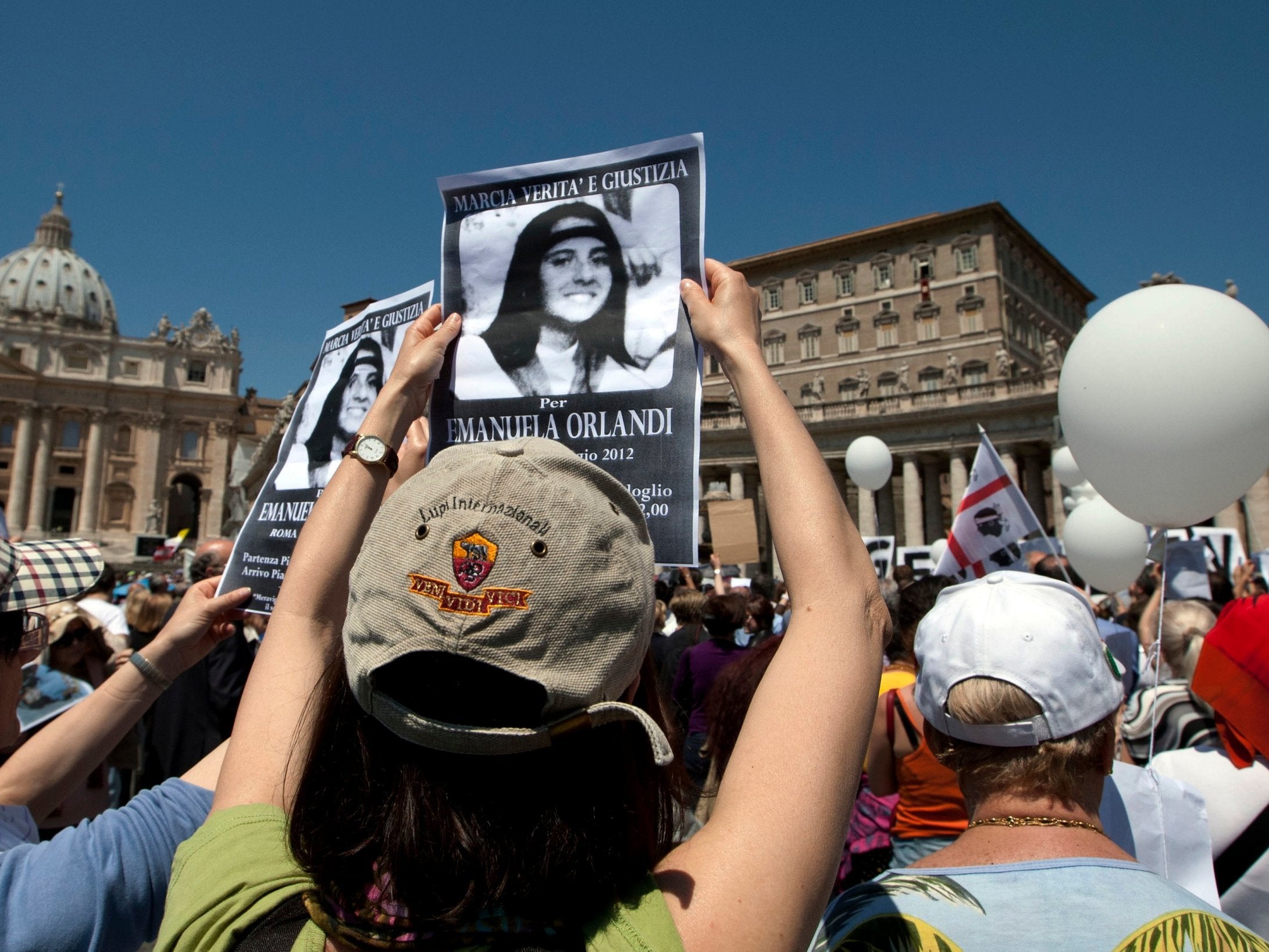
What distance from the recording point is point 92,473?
84.5 metres

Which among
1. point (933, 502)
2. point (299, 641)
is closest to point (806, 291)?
point (933, 502)

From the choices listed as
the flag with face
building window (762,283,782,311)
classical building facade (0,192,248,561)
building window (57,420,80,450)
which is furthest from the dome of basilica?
the flag with face

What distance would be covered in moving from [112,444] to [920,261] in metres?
84.0

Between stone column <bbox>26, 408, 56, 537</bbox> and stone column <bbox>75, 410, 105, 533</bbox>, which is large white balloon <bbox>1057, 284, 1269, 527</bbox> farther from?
stone column <bbox>26, 408, 56, 537</bbox>

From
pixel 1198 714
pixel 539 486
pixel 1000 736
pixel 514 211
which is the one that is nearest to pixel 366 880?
pixel 539 486

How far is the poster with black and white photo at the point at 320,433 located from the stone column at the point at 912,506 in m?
35.1

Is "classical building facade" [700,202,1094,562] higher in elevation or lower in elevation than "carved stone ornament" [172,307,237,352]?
lower

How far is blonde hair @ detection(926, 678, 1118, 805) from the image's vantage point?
5.92 feet

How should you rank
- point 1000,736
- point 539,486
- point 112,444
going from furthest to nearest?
point 112,444 < point 1000,736 < point 539,486

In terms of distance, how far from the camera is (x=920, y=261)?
4878 cm

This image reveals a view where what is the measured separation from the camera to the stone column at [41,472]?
8250 centimetres

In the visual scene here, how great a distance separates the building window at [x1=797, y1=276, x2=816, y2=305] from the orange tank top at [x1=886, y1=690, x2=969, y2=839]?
51647 millimetres

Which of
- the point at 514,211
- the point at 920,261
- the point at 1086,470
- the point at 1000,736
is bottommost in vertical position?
the point at 1000,736

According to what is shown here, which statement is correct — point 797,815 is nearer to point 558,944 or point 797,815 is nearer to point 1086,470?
point 558,944
